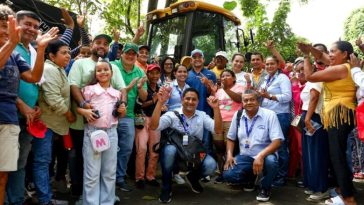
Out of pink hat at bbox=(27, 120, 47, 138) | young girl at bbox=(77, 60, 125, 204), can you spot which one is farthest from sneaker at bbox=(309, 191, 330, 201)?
pink hat at bbox=(27, 120, 47, 138)

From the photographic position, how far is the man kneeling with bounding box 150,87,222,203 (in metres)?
Result: 4.61

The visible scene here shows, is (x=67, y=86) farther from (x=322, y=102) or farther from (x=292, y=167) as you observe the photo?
(x=292, y=167)

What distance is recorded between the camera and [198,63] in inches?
236

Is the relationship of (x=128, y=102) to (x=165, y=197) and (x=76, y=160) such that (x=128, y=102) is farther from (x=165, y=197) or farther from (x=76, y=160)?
(x=165, y=197)

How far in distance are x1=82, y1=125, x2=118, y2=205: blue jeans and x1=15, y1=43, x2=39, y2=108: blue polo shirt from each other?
2.15 ft

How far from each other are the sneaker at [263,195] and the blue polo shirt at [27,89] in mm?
2946

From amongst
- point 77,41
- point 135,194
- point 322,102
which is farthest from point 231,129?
point 77,41

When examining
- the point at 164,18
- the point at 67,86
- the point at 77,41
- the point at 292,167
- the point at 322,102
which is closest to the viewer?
the point at 67,86

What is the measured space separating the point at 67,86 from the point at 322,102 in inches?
123

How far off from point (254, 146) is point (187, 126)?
947mm

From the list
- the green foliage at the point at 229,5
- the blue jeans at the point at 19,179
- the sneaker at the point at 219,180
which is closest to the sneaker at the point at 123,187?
the sneaker at the point at 219,180

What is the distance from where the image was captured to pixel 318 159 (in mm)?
4512

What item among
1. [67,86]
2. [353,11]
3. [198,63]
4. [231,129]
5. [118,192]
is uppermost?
[353,11]

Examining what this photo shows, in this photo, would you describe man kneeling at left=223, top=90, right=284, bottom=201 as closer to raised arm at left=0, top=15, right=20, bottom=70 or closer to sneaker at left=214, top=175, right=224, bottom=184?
sneaker at left=214, top=175, right=224, bottom=184
